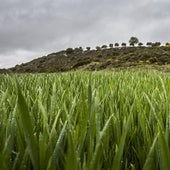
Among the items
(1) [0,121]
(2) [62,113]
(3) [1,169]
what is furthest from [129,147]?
(3) [1,169]

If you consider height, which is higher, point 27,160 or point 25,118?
point 25,118

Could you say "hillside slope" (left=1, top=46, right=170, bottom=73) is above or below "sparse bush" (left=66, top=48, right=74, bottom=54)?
below

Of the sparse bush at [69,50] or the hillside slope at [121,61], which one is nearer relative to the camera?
the hillside slope at [121,61]

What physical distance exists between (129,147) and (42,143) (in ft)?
1.27

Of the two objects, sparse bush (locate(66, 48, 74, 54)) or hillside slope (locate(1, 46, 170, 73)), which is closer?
hillside slope (locate(1, 46, 170, 73))

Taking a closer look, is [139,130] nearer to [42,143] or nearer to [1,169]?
[42,143]

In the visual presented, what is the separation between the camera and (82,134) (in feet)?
2.58

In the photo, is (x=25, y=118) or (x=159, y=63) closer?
(x=25, y=118)

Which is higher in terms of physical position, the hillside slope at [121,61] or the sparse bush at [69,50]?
the sparse bush at [69,50]

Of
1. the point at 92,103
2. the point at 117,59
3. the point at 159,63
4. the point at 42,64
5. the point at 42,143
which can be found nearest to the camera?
the point at 42,143

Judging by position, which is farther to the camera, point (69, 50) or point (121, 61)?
point (69, 50)

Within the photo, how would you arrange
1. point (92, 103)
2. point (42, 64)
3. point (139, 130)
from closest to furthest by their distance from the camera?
point (92, 103) → point (139, 130) → point (42, 64)

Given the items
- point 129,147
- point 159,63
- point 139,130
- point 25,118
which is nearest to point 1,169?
point 25,118

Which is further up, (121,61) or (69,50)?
(69,50)
